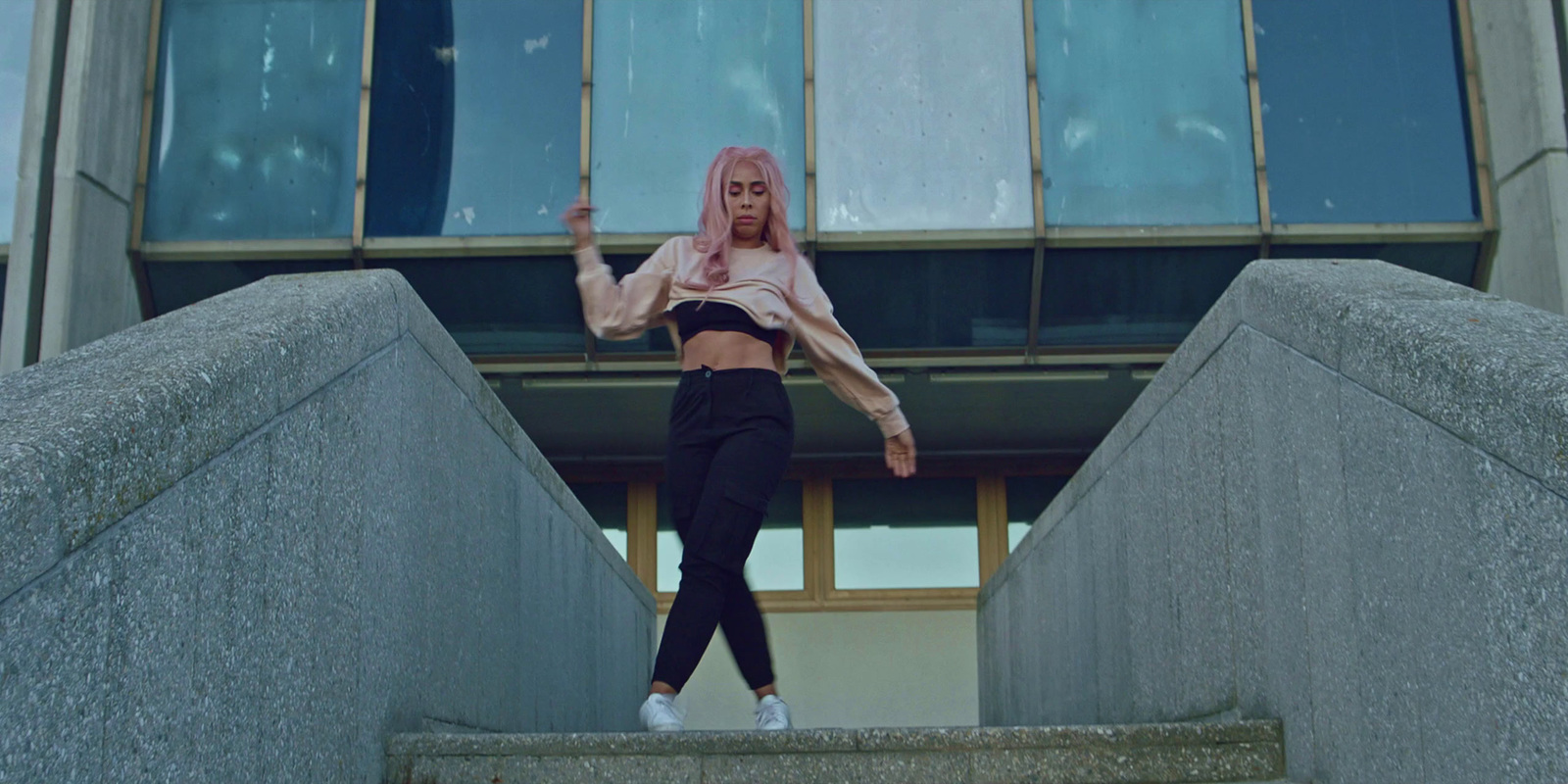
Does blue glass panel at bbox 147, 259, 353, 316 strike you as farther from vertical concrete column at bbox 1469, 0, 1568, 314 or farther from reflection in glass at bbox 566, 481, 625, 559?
vertical concrete column at bbox 1469, 0, 1568, 314

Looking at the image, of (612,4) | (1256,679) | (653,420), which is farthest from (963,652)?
(1256,679)

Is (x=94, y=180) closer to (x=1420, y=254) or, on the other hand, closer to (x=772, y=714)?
(x=772, y=714)

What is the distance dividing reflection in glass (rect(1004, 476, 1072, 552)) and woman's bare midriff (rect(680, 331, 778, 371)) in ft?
28.9

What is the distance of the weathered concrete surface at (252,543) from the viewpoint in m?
2.10

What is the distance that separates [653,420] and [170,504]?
9041 mm

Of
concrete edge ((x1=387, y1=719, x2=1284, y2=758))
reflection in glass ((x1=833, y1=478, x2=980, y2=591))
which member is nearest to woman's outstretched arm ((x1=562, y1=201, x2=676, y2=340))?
concrete edge ((x1=387, y1=719, x2=1284, y2=758))

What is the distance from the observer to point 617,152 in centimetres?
1038

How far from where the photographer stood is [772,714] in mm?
4258

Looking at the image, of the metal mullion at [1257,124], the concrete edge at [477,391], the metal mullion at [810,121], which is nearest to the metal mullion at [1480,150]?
the metal mullion at [1257,124]

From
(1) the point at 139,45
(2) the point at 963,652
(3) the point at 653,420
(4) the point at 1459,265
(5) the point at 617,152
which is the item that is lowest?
(2) the point at 963,652

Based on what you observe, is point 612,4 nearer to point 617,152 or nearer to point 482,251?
point 617,152

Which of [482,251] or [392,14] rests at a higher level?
[392,14]

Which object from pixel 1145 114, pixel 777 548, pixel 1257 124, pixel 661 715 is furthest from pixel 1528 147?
pixel 661 715

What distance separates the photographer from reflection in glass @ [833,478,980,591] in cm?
1269
